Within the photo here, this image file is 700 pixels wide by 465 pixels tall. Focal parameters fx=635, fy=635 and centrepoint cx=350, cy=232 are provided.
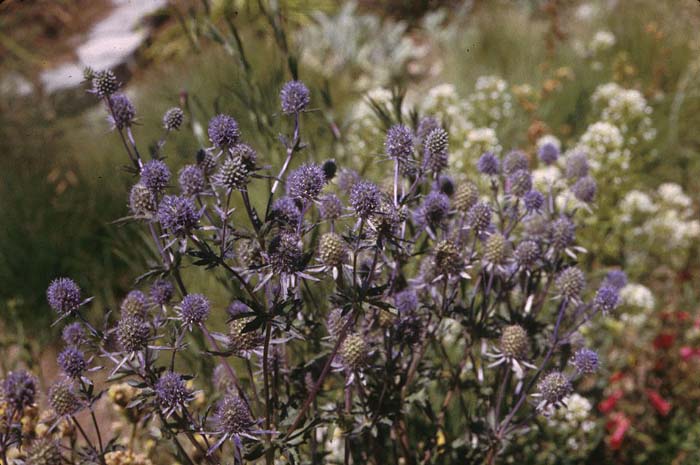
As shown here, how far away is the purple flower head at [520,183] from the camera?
190cm

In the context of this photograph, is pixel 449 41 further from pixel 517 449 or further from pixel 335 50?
pixel 517 449

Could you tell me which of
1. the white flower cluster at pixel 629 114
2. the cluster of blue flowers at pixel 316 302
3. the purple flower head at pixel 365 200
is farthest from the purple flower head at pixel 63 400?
the white flower cluster at pixel 629 114

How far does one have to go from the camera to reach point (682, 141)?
16.6 feet

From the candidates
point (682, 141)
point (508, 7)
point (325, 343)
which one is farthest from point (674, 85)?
point (325, 343)

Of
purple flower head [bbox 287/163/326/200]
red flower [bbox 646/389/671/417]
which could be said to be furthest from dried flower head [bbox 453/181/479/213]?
red flower [bbox 646/389/671/417]

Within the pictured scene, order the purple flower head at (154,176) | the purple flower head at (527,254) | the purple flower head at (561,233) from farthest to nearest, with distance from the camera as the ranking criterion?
the purple flower head at (561,233) → the purple flower head at (527,254) → the purple flower head at (154,176)

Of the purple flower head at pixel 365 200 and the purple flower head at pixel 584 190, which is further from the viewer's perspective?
the purple flower head at pixel 584 190

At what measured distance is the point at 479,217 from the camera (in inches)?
69.4

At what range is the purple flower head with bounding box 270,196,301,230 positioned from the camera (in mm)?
1518

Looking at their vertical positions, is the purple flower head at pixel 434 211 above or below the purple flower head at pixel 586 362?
above

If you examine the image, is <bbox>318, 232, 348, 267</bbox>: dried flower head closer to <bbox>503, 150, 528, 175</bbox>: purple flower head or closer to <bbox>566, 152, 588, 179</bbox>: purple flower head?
<bbox>503, 150, 528, 175</bbox>: purple flower head

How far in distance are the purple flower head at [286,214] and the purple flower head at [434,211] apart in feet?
1.17

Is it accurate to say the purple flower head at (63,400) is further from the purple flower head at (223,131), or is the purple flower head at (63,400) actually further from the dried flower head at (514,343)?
the dried flower head at (514,343)

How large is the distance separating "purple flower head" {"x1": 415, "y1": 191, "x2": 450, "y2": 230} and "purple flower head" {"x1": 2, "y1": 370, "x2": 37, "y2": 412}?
1.12 m
